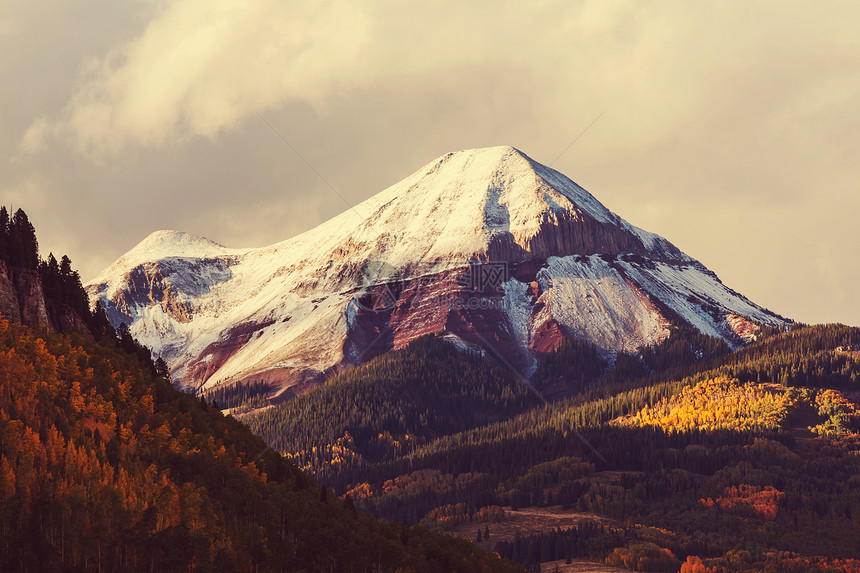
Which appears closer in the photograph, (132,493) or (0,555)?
(0,555)

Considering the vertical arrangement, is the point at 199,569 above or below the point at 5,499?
below

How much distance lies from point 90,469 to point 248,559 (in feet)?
97.0

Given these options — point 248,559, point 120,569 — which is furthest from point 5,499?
point 248,559

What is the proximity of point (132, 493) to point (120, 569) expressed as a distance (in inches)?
971

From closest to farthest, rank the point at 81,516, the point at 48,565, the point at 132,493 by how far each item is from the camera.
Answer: the point at 48,565
the point at 81,516
the point at 132,493

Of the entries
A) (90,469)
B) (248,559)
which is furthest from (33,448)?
(248,559)

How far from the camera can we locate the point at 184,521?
198 metres

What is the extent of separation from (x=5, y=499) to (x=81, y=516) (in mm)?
11299

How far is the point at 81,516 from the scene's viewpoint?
179625 millimetres

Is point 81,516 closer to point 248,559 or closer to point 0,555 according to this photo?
point 0,555

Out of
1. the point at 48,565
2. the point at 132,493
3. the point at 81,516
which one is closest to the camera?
the point at 48,565

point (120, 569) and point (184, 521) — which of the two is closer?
point (120, 569)

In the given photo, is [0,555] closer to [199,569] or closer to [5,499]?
[5,499]

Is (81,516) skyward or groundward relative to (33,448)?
groundward
